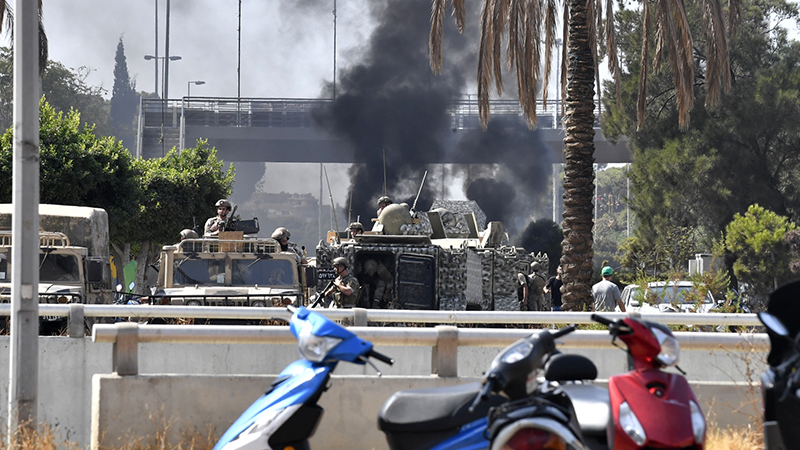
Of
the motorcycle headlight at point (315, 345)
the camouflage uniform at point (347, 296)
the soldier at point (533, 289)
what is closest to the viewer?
the motorcycle headlight at point (315, 345)

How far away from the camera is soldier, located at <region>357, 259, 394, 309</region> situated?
1694 centimetres

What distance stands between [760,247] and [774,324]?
85.5 feet

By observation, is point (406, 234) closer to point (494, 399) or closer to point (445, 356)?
point (445, 356)

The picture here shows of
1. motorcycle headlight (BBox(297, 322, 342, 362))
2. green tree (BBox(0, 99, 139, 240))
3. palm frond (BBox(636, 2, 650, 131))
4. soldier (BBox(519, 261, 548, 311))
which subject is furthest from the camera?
green tree (BBox(0, 99, 139, 240))

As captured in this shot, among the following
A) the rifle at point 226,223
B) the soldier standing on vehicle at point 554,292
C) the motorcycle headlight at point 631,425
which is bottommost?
the soldier standing on vehicle at point 554,292

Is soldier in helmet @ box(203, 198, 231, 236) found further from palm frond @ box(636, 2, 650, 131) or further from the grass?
the grass

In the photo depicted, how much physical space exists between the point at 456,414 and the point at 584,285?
37.2ft

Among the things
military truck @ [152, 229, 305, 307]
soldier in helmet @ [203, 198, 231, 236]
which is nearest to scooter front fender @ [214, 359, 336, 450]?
military truck @ [152, 229, 305, 307]

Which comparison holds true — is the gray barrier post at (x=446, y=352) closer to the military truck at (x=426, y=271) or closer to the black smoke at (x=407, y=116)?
the military truck at (x=426, y=271)

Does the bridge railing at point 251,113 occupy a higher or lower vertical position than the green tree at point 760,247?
higher

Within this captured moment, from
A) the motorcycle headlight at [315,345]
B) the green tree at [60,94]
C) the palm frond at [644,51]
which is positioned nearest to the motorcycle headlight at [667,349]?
the motorcycle headlight at [315,345]

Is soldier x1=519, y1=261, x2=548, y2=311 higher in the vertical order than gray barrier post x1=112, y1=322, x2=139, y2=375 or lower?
lower

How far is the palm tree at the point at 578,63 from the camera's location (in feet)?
50.2

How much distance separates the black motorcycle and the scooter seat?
1.29m
